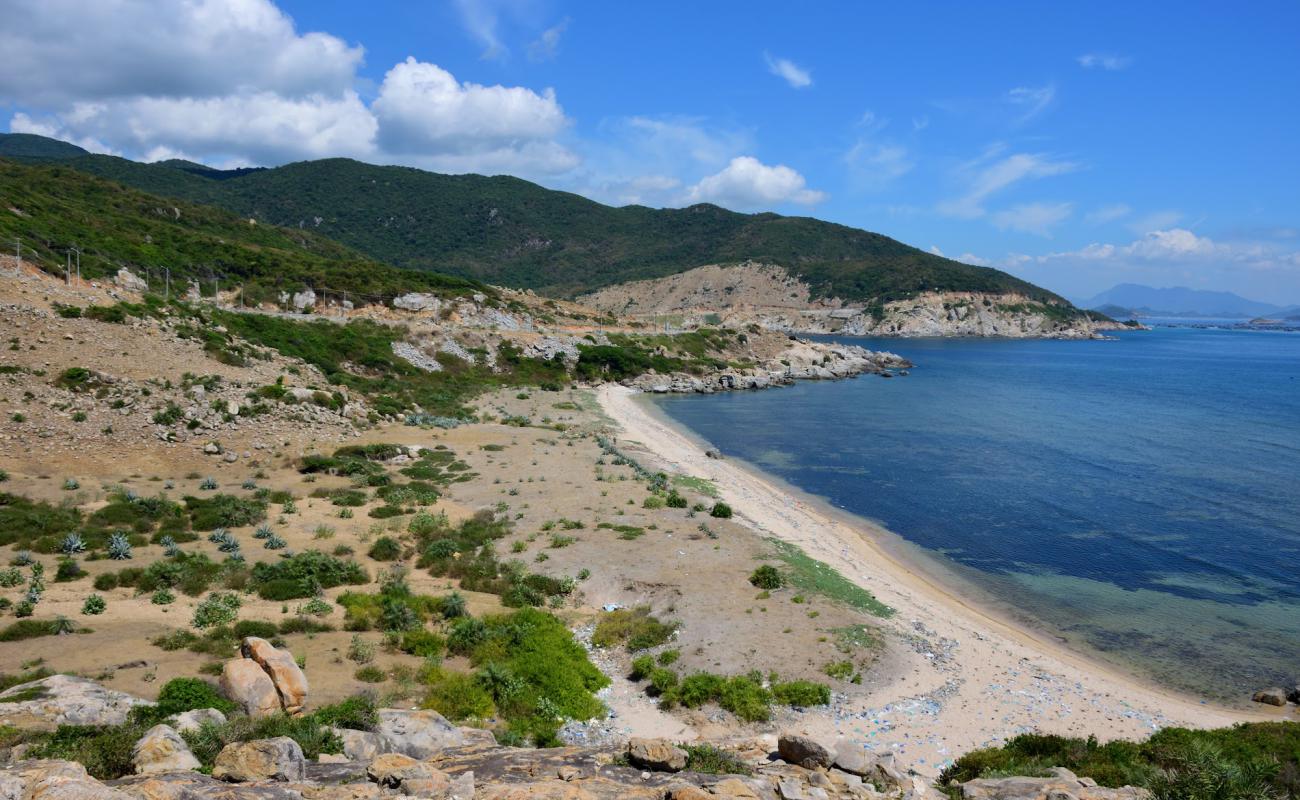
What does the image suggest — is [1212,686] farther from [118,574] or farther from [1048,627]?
[118,574]

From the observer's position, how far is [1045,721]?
52.6ft

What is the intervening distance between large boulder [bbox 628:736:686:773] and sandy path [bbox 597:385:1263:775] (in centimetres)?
529

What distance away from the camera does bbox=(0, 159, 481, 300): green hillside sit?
2124 inches

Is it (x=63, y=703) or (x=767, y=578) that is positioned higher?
(x=63, y=703)

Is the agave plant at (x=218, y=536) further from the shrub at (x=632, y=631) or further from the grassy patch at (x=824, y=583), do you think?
the grassy patch at (x=824, y=583)

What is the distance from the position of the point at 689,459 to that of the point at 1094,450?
103 ft

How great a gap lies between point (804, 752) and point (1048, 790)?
339cm

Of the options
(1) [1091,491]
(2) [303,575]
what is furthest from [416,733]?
(1) [1091,491]

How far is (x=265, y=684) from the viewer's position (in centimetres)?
1221

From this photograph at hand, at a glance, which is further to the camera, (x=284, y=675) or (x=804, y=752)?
(x=284, y=675)

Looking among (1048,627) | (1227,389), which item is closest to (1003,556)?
(1048,627)

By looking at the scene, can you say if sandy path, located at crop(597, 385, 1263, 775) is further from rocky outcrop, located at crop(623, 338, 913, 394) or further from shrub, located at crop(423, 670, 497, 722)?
rocky outcrop, located at crop(623, 338, 913, 394)

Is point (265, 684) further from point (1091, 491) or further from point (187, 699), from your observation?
point (1091, 491)

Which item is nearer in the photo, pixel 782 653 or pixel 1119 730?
pixel 1119 730
